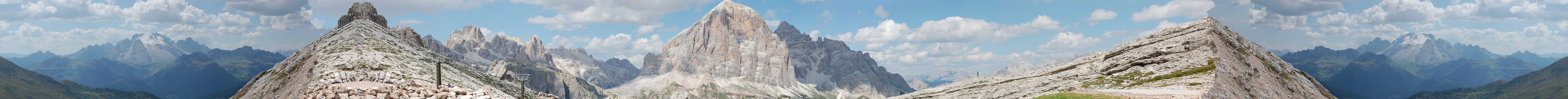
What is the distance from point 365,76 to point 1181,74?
2092 inches

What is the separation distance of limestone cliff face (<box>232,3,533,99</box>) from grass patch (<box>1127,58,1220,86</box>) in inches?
1640

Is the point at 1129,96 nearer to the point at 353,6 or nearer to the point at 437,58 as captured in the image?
the point at 437,58

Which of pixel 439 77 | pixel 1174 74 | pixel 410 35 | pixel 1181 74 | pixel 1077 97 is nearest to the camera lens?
pixel 439 77

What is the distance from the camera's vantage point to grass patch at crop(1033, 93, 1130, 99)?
1679 inches

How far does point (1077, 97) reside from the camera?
4603 cm

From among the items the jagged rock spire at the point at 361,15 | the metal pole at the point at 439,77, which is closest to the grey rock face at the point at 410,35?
the jagged rock spire at the point at 361,15

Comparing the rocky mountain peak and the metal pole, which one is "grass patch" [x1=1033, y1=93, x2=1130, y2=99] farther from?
the rocky mountain peak

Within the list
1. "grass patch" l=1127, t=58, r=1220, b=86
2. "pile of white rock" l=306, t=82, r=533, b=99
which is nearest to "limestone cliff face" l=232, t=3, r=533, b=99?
"pile of white rock" l=306, t=82, r=533, b=99

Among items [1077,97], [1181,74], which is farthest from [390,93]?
[1181,74]

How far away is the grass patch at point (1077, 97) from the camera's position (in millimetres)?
42656

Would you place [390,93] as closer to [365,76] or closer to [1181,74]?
[365,76]

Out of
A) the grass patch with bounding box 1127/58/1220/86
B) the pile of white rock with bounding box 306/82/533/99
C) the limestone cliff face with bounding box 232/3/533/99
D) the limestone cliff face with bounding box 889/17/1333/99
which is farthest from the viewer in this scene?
the grass patch with bounding box 1127/58/1220/86

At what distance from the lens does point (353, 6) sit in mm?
103375

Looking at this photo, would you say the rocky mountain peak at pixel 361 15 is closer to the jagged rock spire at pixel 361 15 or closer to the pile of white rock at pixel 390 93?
the jagged rock spire at pixel 361 15
